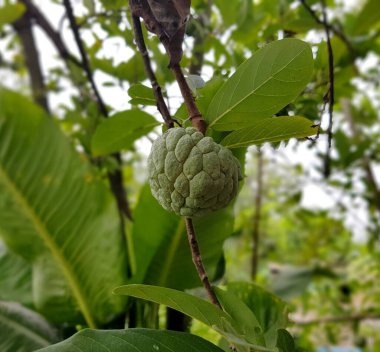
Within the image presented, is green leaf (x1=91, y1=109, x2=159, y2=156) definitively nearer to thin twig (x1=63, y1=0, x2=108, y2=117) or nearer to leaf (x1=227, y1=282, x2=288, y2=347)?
thin twig (x1=63, y1=0, x2=108, y2=117)

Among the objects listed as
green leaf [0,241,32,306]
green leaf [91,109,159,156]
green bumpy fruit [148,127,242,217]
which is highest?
green leaf [91,109,159,156]

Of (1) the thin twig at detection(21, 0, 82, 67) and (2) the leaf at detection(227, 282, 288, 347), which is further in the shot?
(1) the thin twig at detection(21, 0, 82, 67)

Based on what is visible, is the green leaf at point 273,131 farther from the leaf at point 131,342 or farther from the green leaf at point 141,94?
the leaf at point 131,342

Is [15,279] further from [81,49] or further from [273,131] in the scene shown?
[273,131]

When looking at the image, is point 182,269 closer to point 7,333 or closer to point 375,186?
point 7,333

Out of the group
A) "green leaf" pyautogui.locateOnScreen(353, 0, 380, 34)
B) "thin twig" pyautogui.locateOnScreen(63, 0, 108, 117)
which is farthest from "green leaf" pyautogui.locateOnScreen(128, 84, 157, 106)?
"green leaf" pyautogui.locateOnScreen(353, 0, 380, 34)

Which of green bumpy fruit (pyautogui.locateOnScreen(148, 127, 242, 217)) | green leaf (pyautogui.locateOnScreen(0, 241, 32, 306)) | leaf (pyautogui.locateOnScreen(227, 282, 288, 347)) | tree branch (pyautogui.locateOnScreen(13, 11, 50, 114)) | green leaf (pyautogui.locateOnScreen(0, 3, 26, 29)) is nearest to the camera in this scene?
green bumpy fruit (pyautogui.locateOnScreen(148, 127, 242, 217))
